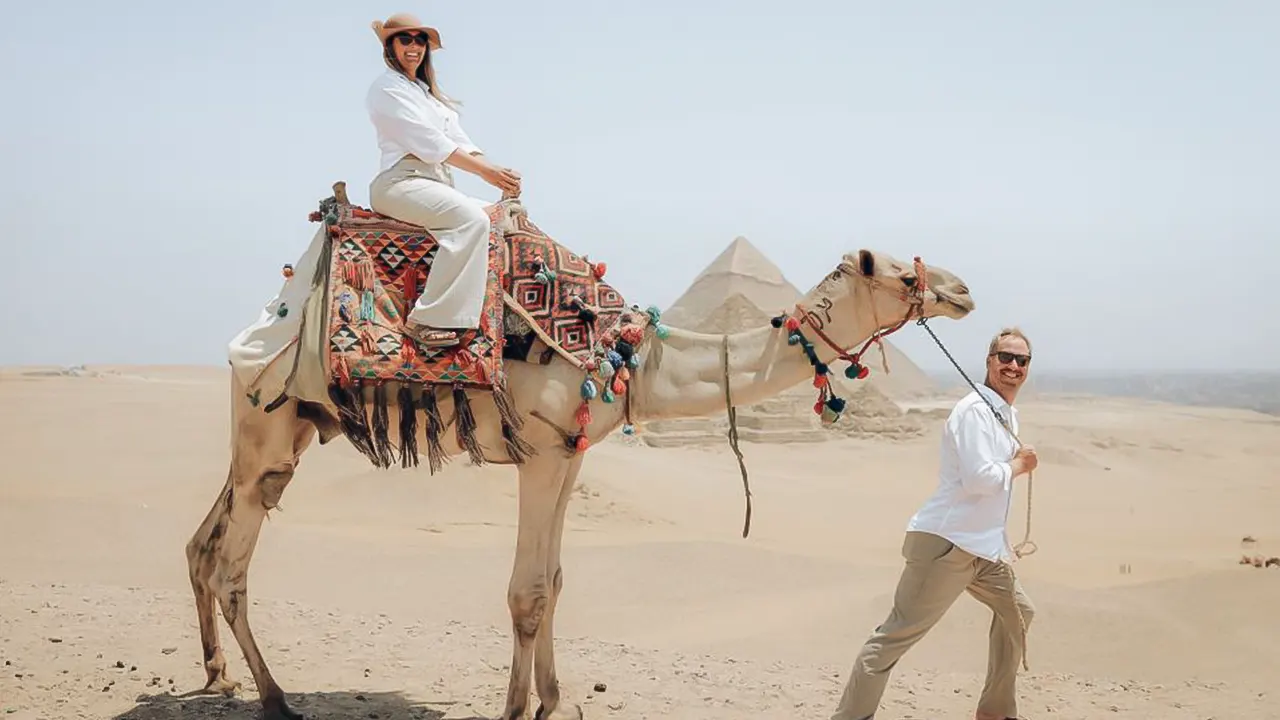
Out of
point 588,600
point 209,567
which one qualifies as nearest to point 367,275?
point 209,567

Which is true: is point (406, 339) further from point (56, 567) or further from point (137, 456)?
point (137, 456)

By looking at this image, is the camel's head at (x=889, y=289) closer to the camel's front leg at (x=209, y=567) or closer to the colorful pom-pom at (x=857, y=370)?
the colorful pom-pom at (x=857, y=370)

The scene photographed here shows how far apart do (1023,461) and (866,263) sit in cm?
115

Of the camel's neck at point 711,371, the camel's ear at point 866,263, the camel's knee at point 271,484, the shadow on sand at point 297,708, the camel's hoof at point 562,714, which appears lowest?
the shadow on sand at point 297,708

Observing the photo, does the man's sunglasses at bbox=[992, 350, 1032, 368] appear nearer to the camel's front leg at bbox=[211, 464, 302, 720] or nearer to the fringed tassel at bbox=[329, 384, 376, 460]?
the fringed tassel at bbox=[329, 384, 376, 460]

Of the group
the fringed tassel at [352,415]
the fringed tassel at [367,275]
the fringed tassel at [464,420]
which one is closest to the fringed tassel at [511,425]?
the fringed tassel at [464,420]

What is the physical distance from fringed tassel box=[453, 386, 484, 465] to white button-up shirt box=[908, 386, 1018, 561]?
210cm

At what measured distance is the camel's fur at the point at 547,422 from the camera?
5461 millimetres

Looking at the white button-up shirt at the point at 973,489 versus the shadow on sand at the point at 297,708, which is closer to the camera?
the white button-up shirt at the point at 973,489

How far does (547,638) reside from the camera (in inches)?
235

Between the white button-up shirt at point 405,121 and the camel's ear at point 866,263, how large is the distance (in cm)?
198

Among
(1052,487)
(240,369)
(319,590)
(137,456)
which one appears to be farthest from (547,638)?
(1052,487)

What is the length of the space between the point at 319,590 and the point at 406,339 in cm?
571

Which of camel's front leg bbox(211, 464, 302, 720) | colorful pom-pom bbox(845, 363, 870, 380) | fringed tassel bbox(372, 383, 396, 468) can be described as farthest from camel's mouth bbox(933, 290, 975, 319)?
camel's front leg bbox(211, 464, 302, 720)
